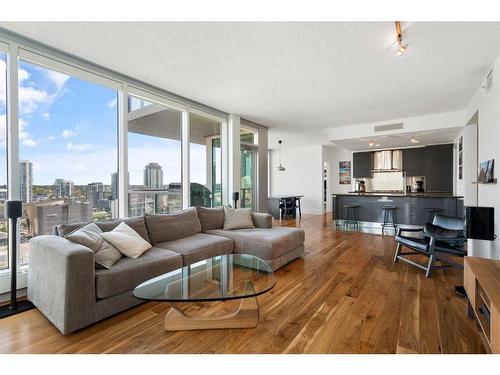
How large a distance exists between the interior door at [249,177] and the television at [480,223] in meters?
4.23

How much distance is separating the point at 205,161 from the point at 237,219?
5.26 ft

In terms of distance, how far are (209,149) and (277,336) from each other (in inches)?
157

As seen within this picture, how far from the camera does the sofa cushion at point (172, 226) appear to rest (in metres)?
3.15

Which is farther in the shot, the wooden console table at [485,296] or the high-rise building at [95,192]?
the high-rise building at [95,192]

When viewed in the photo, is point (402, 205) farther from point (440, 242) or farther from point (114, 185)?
point (114, 185)

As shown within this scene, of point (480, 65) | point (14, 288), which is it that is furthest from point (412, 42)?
point (14, 288)

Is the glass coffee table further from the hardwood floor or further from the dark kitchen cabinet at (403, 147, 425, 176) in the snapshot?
the dark kitchen cabinet at (403, 147, 425, 176)

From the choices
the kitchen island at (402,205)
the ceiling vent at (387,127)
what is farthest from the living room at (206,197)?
the kitchen island at (402,205)

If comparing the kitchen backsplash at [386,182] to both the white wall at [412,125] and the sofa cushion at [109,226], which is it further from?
the sofa cushion at [109,226]

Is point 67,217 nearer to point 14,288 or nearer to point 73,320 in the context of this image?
point 14,288

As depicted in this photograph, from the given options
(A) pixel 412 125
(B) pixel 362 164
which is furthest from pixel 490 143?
(B) pixel 362 164

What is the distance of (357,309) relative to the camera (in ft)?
7.46

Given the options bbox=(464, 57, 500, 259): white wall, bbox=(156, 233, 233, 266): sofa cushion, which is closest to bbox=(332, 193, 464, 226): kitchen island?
bbox=(464, 57, 500, 259): white wall

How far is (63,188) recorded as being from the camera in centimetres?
298
